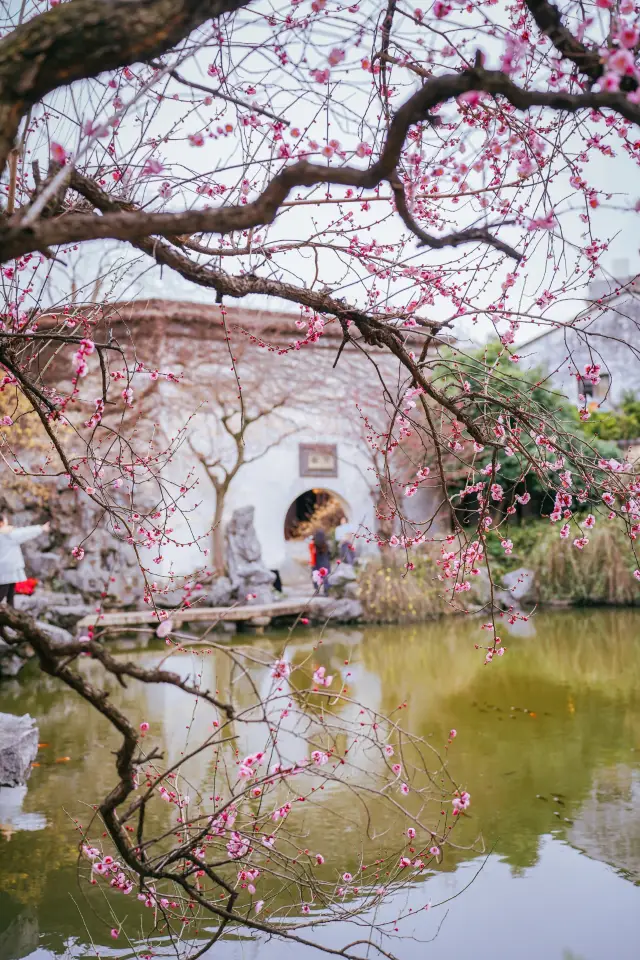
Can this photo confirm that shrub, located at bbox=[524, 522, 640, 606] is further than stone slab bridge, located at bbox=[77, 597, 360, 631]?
Yes

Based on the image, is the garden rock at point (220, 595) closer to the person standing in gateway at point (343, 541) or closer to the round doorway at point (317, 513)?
the person standing in gateway at point (343, 541)

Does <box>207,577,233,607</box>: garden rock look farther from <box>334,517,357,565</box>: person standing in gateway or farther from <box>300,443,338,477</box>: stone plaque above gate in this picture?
<box>300,443,338,477</box>: stone plaque above gate

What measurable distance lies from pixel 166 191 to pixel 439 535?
40.2 ft

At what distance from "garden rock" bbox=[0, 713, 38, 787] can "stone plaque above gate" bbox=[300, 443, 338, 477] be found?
997 centimetres

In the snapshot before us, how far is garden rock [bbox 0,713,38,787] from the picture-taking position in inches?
164

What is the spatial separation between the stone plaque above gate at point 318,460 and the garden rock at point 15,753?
9.97 m

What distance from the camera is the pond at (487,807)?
109 inches

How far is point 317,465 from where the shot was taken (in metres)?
14.2

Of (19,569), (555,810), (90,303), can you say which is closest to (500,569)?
(19,569)

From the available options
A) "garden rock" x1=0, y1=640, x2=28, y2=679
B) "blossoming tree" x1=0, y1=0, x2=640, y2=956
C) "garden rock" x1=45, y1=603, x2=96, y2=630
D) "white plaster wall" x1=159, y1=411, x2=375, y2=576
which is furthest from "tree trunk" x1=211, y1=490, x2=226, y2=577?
"blossoming tree" x1=0, y1=0, x2=640, y2=956

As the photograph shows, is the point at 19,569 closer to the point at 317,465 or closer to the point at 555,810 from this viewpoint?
the point at 555,810

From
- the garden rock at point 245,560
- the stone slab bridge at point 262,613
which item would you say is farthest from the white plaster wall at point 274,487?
the stone slab bridge at point 262,613

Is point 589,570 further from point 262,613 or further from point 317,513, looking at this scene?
point 317,513

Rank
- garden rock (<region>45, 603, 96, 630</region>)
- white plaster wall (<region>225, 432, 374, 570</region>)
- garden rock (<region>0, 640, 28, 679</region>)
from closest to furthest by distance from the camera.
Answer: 1. garden rock (<region>0, 640, 28, 679</region>)
2. garden rock (<region>45, 603, 96, 630</region>)
3. white plaster wall (<region>225, 432, 374, 570</region>)
